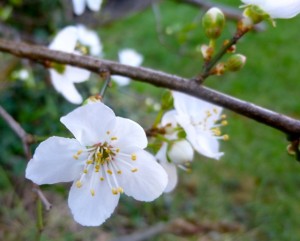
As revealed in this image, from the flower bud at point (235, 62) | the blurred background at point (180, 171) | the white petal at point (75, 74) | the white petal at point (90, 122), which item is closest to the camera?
the white petal at point (90, 122)

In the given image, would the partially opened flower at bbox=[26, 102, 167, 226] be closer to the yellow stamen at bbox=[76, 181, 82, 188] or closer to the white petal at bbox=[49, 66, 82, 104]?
the yellow stamen at bbox=[76, 181, 82, 188]

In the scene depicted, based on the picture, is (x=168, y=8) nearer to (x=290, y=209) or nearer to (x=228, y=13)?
(x=228, y=13)

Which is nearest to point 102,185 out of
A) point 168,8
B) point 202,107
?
point 202,107

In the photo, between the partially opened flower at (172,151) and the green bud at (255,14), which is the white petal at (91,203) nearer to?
the partially opened flower at (172,151)

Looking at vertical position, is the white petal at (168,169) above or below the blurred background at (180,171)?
above

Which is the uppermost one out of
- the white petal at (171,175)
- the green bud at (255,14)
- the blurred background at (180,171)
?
the green bud at (255,14)

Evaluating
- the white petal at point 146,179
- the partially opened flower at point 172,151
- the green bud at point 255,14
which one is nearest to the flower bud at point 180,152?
the partially opened flower at point 172,151

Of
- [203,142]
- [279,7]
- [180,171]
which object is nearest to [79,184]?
[203,142]

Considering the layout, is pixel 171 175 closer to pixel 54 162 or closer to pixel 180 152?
pixel 180 152
